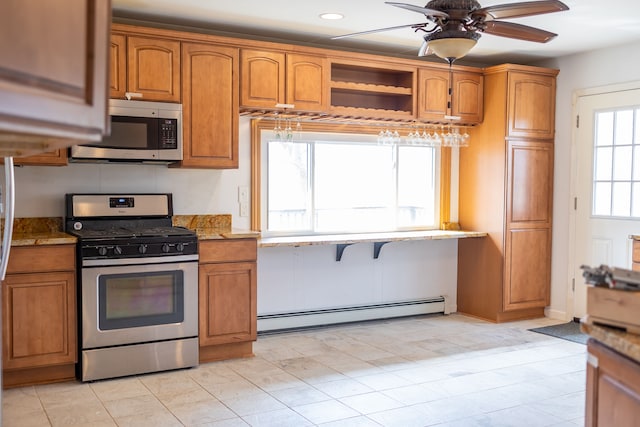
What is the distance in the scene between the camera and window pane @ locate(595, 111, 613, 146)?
524 centimetres

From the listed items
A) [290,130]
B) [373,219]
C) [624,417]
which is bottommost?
[624,417]

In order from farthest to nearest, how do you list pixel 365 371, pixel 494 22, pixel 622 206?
pixel 622 206 → pixel 365 371 → pixel 494 22

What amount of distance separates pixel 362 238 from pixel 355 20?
1747mm

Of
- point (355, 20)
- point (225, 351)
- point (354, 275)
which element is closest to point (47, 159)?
point (225, 351)

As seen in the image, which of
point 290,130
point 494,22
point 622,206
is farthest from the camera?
point 622,206

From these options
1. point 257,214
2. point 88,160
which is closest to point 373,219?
point 257,214

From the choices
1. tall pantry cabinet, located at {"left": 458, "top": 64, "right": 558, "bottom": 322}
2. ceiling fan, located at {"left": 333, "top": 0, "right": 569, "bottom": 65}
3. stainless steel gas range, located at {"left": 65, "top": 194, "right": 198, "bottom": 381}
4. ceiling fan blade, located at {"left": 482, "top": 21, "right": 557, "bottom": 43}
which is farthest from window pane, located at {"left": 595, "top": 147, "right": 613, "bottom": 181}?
stainless steel gas range, located at {"left": 65, "top": 194, "right": 198, "bottom": 381}

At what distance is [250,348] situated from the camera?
4.38 metres

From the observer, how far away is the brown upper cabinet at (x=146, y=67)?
13.2 ft

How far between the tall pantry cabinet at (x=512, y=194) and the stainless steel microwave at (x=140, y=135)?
2.92 meters

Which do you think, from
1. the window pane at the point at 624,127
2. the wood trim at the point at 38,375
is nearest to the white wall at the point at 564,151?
the window pane at the point at 624,127

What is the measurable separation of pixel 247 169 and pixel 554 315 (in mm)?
3247

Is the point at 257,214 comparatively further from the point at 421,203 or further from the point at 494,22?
the point at 494,22

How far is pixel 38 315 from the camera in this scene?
3631 mm
